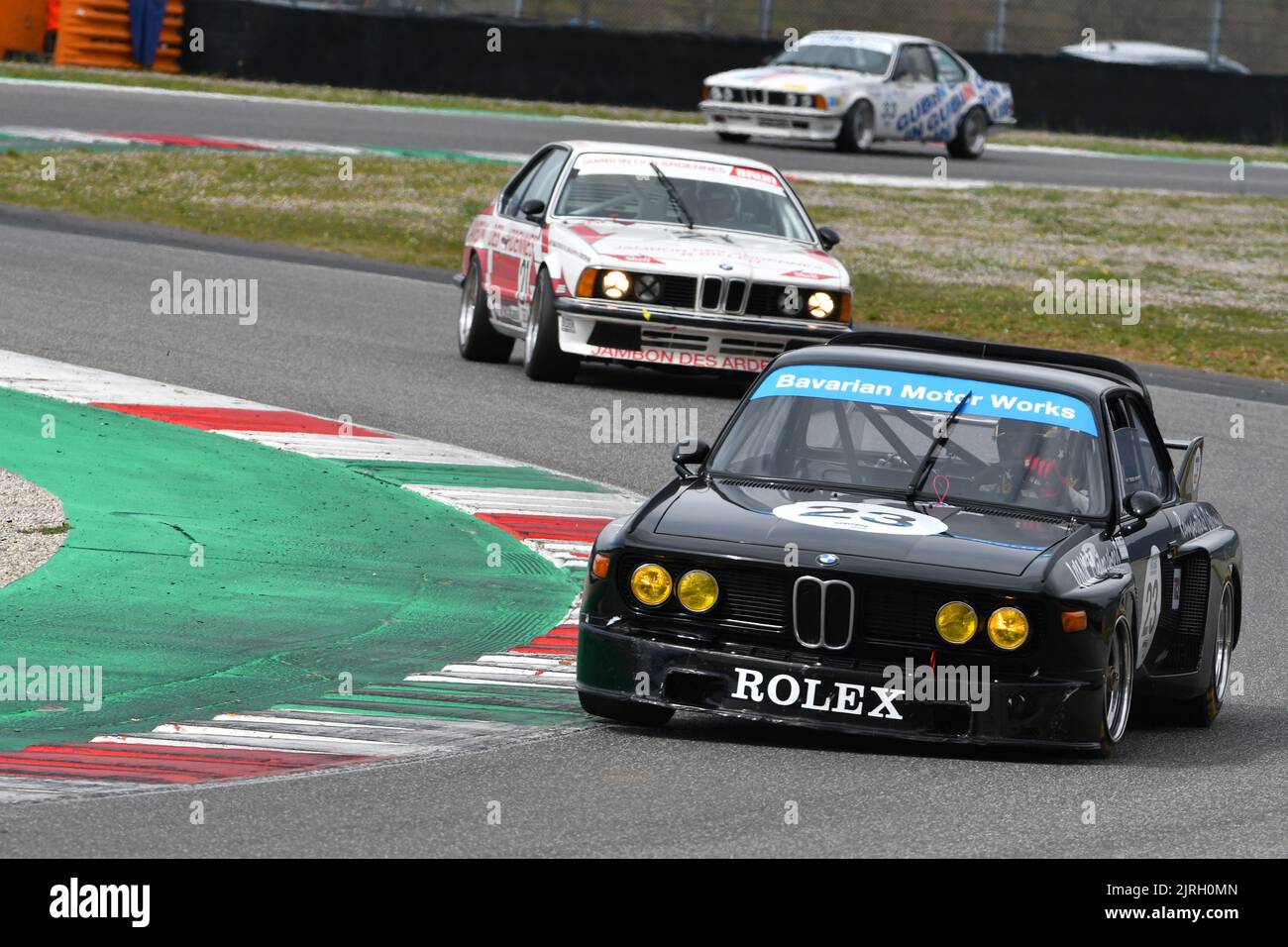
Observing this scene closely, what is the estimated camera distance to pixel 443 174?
26.7m

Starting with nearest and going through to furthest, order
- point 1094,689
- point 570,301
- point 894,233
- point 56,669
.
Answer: point 1094,689 → point 56,669 → point 570,301 → point 894,233

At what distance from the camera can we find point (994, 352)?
8.62 metres

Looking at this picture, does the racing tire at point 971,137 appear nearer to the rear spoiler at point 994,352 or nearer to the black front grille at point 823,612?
the rear spoiler at point 994,352

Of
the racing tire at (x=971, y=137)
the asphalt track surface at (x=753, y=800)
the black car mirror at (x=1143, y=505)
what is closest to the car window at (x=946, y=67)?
the racing tire at (x=971, y=137)

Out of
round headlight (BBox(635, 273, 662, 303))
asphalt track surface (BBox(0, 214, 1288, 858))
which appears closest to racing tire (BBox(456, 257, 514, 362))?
round headlight (BBox(635, 273, 662, 303))

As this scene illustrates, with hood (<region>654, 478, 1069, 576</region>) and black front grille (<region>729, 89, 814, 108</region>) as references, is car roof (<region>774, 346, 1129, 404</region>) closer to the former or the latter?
hood (<region>654, 478, 1069, 576</region>)

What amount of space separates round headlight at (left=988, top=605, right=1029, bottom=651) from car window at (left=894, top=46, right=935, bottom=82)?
25909mm

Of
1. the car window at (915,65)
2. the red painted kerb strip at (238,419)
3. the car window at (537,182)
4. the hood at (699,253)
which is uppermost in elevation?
the car window at (915,65)

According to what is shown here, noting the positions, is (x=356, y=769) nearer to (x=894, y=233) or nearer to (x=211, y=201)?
(x=211, y=201)

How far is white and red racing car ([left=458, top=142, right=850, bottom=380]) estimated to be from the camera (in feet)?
48.8

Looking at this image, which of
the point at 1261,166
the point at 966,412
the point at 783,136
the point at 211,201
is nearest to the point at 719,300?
the point at 966,412

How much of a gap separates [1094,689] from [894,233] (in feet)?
62.1

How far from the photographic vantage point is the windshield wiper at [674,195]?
15.8m

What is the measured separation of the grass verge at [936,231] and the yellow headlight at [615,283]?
5.37 m
